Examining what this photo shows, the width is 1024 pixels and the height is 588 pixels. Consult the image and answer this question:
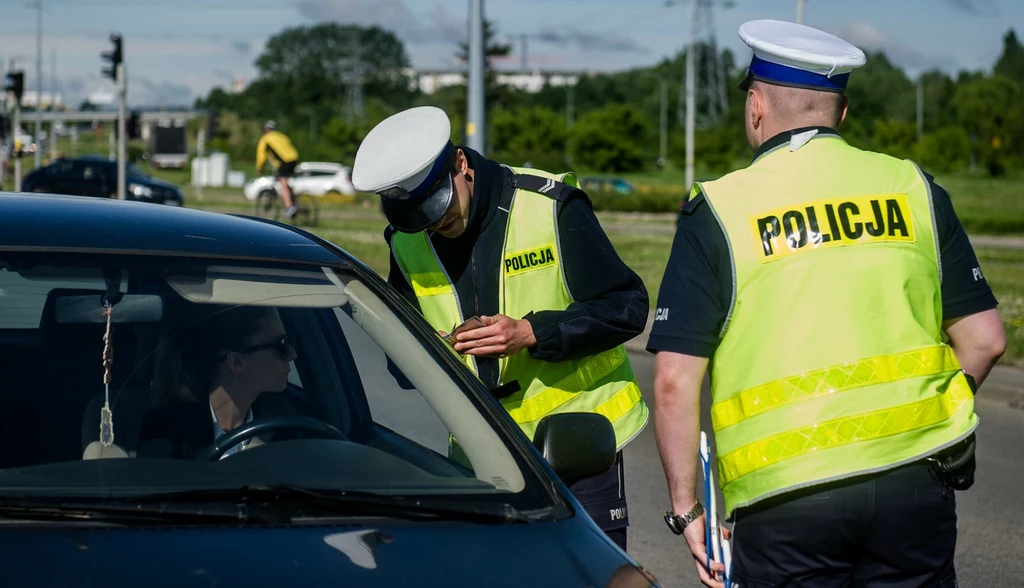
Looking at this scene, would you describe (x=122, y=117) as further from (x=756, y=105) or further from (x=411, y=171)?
(x=756, y=105)

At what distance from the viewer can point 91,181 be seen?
38031mm

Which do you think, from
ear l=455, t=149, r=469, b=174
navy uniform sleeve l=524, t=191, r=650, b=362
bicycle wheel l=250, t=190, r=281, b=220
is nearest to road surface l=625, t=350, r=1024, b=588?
navy uniform sleeve l=524, t=191, r=650, b=362

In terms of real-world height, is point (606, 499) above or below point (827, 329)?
below

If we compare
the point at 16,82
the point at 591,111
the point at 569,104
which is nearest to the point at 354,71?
the point at 569,104

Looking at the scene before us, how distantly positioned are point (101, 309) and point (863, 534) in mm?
1708

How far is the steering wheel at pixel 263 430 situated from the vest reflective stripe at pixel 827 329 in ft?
3.04

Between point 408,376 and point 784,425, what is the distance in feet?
2.91

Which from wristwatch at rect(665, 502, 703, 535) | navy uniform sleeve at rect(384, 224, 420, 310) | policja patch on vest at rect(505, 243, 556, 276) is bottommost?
wristwatch at rect(665, 502, 703, 535)

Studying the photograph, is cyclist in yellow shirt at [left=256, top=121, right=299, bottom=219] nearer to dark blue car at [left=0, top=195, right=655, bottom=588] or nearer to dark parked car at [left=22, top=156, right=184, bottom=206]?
dark parked car at [left=22, top=156, right=184, bottom=206]

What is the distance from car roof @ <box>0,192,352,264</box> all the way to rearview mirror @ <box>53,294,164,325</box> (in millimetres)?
108

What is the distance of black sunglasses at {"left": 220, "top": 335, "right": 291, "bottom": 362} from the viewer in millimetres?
3184

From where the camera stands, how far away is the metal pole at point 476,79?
17.6 metres

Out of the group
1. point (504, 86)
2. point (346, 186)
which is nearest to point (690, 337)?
point (346, 186)

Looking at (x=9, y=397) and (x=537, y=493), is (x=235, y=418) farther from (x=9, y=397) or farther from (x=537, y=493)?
(x=537, y=493)
